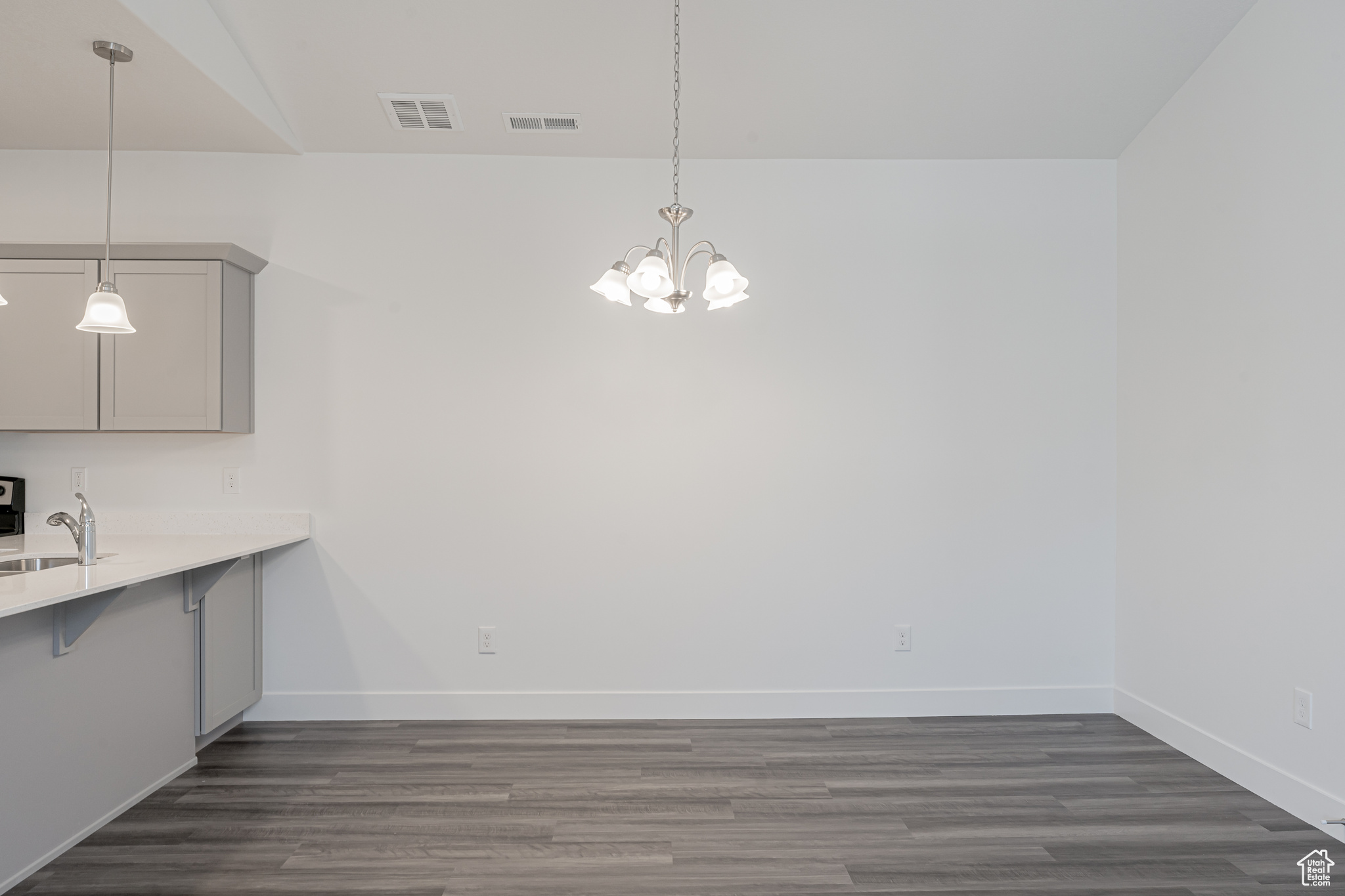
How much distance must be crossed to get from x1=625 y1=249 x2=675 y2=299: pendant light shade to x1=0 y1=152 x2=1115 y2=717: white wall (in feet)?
4.86

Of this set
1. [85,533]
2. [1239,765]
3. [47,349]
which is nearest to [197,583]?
[85,533]

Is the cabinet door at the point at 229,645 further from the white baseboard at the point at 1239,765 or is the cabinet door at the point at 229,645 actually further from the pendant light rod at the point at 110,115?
the white baseboard at the point at 1239,765

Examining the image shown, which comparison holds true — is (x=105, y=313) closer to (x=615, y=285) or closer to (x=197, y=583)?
(x=197, y=583)

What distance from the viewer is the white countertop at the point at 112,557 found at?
189cm

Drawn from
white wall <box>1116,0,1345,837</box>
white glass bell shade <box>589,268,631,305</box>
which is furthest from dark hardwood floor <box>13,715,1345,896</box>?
white glass bell shade <box>589,268,631,305</box>

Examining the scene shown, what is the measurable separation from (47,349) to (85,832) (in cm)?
192

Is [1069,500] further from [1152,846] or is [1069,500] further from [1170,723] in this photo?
[1152,846]

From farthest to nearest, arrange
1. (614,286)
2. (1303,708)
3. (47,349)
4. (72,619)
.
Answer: (47,349) → (1303,708) → (72,619) → (614,286)

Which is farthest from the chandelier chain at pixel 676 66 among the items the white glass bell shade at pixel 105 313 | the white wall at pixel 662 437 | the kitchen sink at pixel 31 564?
the kitchen sink at pixel 31 564

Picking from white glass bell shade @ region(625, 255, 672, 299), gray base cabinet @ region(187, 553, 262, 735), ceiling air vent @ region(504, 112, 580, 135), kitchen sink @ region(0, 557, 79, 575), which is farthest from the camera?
ceiling air vent @ region(504, 112, 580, 135)

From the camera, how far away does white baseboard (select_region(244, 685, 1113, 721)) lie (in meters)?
3.29

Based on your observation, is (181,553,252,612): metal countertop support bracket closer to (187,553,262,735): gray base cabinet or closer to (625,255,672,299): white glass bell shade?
(187,553,262,735): gray base cabinet

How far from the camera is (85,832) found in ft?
7.25

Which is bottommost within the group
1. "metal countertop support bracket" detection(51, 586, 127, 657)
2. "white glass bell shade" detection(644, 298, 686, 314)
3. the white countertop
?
"metal countertop support bracket" detection(51, 586, 127, 657)
